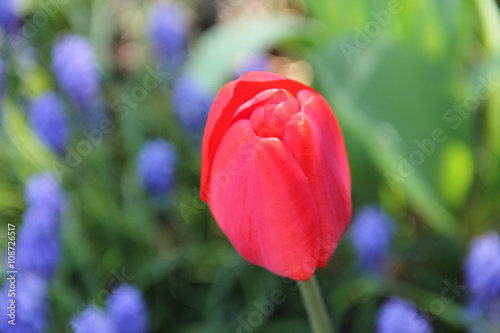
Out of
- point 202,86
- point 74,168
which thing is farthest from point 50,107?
point 202,86

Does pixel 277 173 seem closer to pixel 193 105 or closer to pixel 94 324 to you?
pixel 94 324

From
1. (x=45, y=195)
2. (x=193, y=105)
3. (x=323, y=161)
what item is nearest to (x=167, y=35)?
(x=193, y=105)

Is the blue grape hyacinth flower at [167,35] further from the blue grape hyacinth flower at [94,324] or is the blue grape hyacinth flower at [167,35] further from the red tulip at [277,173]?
the red tulip at [277,173]

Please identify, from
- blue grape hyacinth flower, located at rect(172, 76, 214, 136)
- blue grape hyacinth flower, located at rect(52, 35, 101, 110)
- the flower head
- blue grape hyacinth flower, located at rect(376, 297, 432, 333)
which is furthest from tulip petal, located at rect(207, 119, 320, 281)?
blue grape hyacinth flower, located at rect(52, 35, 101, 110)

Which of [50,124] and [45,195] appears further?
[50,124]

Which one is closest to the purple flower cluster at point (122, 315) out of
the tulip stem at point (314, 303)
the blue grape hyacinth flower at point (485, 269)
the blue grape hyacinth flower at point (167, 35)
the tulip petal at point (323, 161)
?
the tulip stem at point (314, 303)

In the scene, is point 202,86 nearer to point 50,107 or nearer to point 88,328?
point 50,107
